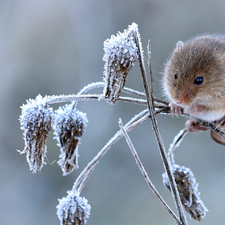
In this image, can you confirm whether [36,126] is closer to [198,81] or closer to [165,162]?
[165,162]

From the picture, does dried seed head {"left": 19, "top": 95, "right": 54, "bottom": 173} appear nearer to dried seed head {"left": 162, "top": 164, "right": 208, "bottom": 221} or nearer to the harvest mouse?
dried seed head {"left": 162, "top": 164, "right": 208, "bottom": 221}

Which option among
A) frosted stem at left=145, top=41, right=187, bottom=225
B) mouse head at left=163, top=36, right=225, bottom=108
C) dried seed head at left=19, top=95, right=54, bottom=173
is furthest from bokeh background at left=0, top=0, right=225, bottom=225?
frosted stem at left=145, top=41, right=187, bottom=225

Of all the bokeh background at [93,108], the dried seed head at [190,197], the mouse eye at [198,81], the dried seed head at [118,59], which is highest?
the bokeh background at [93,108]

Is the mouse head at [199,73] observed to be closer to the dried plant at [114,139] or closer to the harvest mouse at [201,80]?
the harvest mouse at [201,80]

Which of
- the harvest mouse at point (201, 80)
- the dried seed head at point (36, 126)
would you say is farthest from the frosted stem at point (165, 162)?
the harvest mouse at point (201, 80)

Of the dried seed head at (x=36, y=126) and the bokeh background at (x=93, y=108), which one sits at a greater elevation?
the bokeh background at (x=93, y=108)

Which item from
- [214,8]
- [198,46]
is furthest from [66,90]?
[198,46]

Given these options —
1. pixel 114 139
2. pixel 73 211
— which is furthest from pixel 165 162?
pixel 73 211
